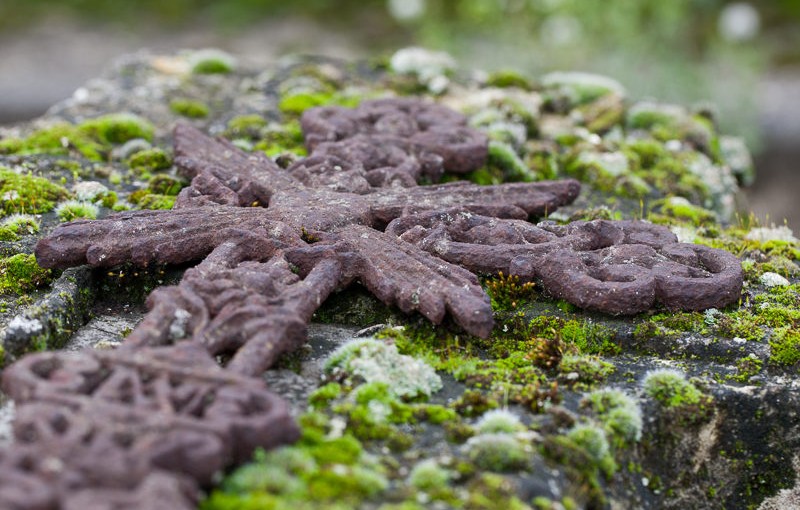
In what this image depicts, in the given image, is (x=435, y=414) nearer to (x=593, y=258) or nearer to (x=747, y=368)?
(x=593, y=258)

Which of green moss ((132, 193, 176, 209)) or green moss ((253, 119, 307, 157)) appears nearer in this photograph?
green moss ((132, 193, 176, 209))

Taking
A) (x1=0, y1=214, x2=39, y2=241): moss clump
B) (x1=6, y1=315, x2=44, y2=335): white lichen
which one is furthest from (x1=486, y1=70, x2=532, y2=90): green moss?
(x1=6, y1=315, x2=44, y2=335): white lichen

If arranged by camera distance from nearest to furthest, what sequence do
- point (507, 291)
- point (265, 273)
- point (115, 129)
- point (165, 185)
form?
point (265, 273)
point (507, 291)
point (165, 185)
point (115, 129)

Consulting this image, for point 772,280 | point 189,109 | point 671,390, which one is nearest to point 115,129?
point 189,109

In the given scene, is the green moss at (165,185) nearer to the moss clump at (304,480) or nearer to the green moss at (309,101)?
the green moss at (309,101)

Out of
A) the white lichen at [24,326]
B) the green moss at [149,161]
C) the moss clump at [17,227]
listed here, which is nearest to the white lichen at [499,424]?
the white lichen at [24,326]

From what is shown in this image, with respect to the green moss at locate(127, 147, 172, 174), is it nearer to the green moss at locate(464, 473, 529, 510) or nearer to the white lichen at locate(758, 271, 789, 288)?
the green moss at locate(464, 473, 529, 510)
